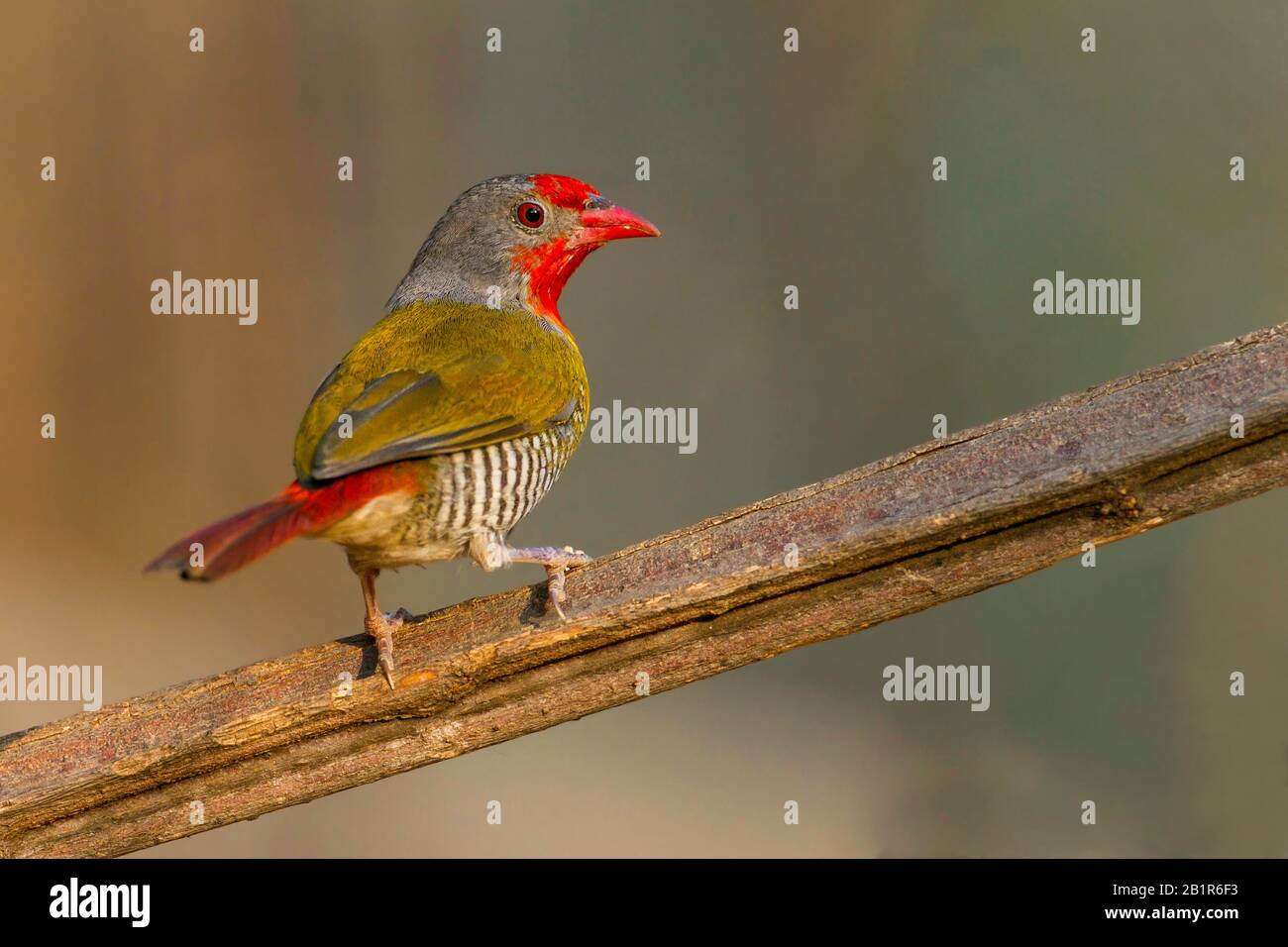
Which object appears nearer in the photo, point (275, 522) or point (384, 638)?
point (275, 522)

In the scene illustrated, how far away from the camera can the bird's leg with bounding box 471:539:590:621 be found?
10.3ft

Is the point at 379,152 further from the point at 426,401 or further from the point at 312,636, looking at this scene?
the point at 426,401

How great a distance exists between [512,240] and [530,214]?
118 millimetres

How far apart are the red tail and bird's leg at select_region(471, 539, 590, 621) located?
0.36 m

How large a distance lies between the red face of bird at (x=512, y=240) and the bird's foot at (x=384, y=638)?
136 cm

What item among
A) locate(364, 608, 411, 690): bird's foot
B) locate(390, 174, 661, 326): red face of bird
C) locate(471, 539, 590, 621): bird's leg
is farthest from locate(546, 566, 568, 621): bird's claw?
locate(390, 174, 661, 326): red face of bird

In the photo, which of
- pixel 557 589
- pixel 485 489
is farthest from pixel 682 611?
pixel 485 489

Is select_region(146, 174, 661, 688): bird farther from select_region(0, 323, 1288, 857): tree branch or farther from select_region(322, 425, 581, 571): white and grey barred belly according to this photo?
select_region(0, 323, 1288, 857): tree branch

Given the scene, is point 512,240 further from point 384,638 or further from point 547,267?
point 384,638

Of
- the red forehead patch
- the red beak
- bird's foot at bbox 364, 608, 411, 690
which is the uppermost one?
the red forehead patch

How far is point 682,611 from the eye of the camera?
3037mm

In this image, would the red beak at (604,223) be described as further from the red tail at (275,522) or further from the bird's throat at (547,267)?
the red tail at (275,522)

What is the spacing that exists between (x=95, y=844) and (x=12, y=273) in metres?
4.78

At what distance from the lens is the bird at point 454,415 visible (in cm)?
308
